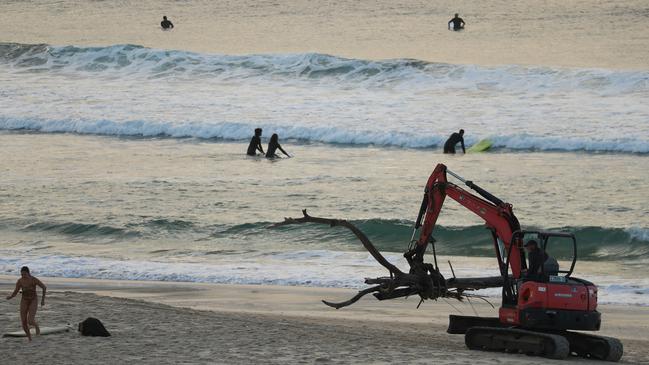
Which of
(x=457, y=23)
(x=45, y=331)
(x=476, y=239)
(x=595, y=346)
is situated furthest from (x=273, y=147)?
(x=457, y=23)

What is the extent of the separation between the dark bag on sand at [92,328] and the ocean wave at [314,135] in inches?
1002

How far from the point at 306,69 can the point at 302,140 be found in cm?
1306

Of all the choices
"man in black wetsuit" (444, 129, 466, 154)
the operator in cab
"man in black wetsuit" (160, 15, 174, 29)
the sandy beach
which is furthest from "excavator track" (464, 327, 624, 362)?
"man in black wetsuit" (160, 15, 174, 29)

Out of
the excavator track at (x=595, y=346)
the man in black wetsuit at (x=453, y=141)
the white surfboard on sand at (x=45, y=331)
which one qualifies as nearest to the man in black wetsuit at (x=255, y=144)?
the man in black wetsuit at (x=453, y=141)

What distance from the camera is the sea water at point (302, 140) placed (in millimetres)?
24297

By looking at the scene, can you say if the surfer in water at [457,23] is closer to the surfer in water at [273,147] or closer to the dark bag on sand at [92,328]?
the surfer in water at [273,147]

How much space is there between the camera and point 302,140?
42.3 m

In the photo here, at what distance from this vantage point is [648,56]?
54562 millimetres

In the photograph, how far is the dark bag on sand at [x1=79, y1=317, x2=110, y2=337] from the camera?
14.6 metres

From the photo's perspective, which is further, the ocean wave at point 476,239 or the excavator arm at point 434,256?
the ocean wave at point 476,239

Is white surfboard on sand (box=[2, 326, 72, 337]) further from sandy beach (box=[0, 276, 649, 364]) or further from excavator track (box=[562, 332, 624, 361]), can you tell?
excavator track (box=[562, 332, 624, 361])

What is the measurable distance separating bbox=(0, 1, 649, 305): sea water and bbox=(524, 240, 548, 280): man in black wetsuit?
18.2 feet

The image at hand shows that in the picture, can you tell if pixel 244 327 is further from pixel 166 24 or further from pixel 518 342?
pixel 166 24

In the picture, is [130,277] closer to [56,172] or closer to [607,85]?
[56,172]
